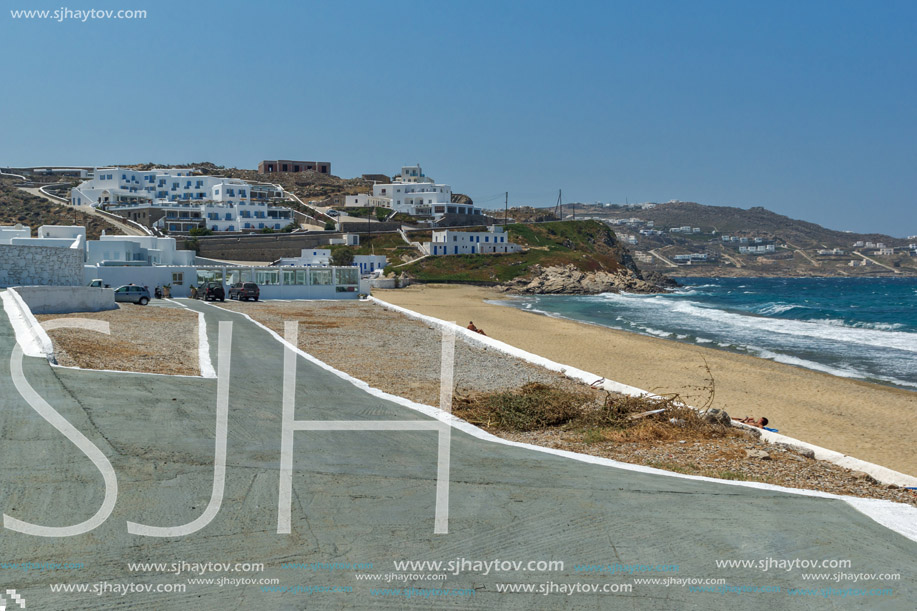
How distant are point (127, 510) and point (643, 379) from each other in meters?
18.0

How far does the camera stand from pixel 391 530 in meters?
5.42

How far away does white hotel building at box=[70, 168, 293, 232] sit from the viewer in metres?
99.2

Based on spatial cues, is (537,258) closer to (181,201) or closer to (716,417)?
(181,201)

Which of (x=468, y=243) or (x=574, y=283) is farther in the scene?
(x=468, y=243)

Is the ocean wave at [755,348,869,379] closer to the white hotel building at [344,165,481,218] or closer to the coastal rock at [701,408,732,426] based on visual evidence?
the coastal rock at [701,408,732,426]

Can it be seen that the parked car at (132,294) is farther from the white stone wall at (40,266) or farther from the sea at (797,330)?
the sea at (797,330)

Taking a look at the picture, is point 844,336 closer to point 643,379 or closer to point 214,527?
point 643,379

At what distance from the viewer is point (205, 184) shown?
125m

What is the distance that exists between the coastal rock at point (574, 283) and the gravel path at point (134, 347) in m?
63.4

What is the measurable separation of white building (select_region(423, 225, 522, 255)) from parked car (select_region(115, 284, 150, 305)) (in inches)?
2514

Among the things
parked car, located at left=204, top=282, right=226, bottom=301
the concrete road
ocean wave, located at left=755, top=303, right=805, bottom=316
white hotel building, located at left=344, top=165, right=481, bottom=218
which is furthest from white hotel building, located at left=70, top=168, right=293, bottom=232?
the concrete road

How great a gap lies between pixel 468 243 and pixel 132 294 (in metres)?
68.9

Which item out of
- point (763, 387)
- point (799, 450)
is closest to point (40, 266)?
point (763, 387)

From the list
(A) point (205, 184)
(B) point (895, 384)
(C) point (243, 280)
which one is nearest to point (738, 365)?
(B) point (895, 384)
